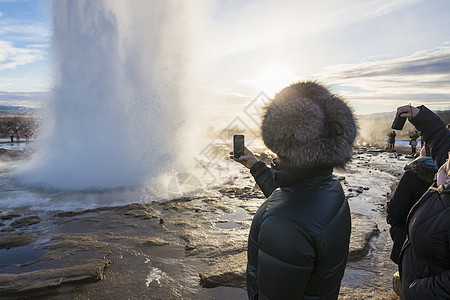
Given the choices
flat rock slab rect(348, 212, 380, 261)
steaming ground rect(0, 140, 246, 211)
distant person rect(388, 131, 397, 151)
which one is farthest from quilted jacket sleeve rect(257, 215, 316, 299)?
distant person rect(388, 131, 397, 151)

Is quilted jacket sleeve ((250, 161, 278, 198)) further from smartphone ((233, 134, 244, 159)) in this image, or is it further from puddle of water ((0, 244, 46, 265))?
puddle of water ((0, 244, 46, 265))

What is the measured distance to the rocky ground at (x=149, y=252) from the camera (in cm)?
385

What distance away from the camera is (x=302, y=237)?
1.24 metres

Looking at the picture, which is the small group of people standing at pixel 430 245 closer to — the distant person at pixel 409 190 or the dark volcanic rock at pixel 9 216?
the distant person at pixel 409 190

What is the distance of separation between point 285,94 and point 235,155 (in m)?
0.86

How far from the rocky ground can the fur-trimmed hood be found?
10.0 feet

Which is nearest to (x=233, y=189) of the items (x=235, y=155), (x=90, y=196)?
(x=90, y=196)

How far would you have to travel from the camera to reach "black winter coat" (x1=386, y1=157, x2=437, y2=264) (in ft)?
8.25

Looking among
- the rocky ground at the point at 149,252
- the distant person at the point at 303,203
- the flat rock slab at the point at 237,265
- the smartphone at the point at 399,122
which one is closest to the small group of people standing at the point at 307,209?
the distant person at the point at 303,203

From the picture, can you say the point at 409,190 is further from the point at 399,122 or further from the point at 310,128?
the point at 310,128

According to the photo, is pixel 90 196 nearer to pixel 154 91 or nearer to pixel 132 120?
pixel 132 120

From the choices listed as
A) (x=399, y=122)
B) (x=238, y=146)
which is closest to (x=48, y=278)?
(x=238, y=146)

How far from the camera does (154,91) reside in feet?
40.2

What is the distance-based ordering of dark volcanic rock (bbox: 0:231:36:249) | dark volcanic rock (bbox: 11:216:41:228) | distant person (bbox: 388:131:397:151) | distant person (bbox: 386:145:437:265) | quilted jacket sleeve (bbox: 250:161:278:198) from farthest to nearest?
distant person (bbox: 388:131:397:151) < dark volcanic rock (bbox: 11:216:41:228) < dark volcanic rock (bbox: 0:231:36:249) < distant person (bbox: 386:145:437:265) < quilted jacket sleeve (bbox: 250:161:278:198)
